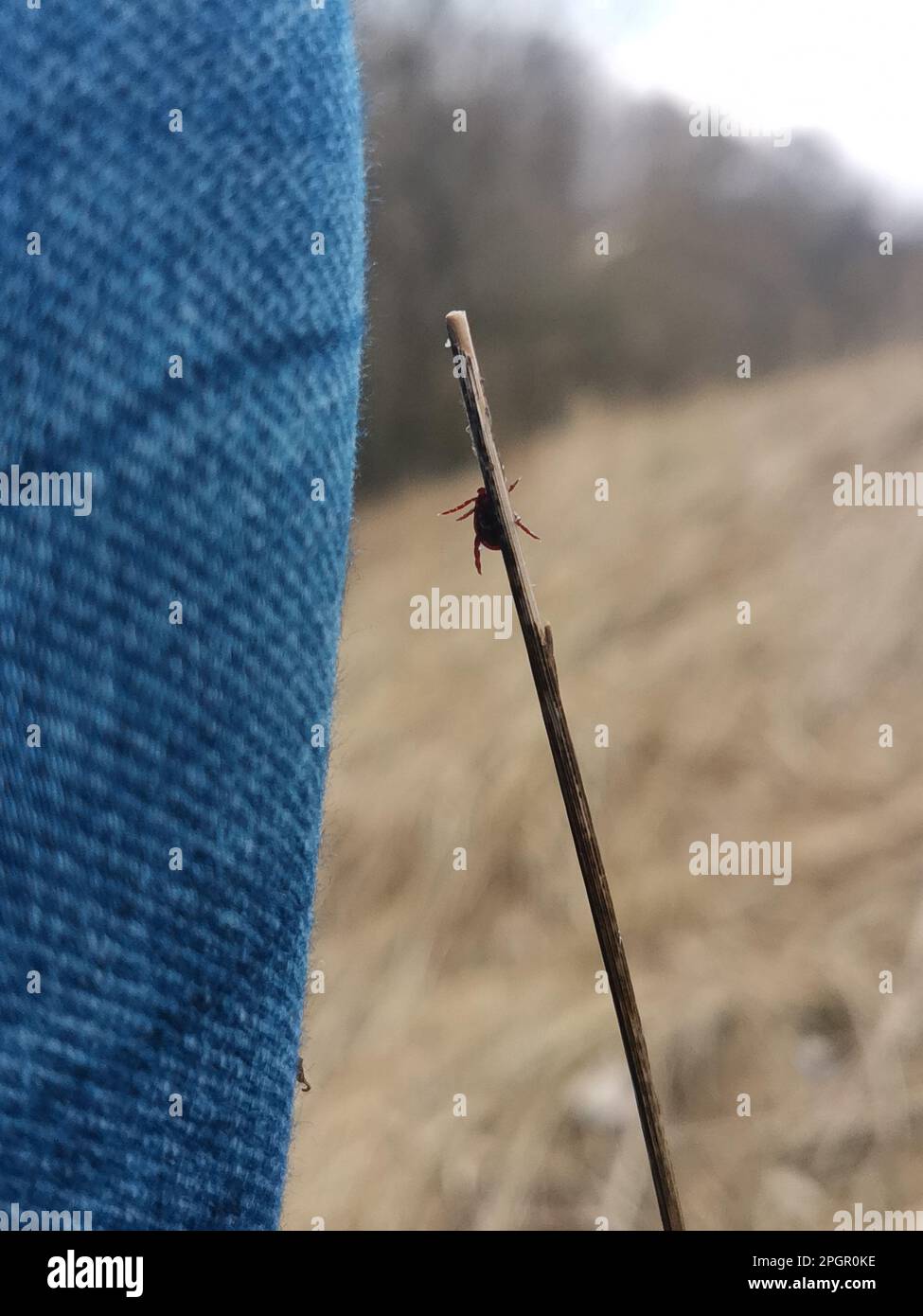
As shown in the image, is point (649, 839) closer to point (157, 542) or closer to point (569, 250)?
point (569, 250)

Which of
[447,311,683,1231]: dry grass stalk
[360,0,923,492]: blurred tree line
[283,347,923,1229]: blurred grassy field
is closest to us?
[447,311,683,1231]: dry grass stalk

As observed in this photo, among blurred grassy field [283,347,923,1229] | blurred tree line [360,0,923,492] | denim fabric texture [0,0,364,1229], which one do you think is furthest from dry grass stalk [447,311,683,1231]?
blurred tree line [360,0,923,492]

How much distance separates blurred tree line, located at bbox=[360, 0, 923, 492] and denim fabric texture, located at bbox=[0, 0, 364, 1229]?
958 mm

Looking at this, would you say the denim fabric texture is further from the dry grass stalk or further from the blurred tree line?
the blurred tree line

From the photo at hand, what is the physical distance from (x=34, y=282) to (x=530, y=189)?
1191 millimetres

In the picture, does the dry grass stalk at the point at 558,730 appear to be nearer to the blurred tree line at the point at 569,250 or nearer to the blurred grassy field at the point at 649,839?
the blurred grassy field at the point at 649,839

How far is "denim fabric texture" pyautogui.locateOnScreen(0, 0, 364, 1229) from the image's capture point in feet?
0.71

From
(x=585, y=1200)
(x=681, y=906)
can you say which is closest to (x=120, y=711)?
(x=585, y=1200)

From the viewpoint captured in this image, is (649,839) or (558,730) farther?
(649,839)

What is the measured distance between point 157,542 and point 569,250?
3.87 ft

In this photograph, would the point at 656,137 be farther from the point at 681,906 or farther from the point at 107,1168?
the point at 107,1168

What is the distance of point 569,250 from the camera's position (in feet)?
4.29

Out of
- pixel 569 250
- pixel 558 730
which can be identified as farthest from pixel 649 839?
pixel 558 730

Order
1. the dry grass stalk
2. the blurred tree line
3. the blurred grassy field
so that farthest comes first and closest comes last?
the blurred tree line
the blurred grassy field
the dry grass stalk
